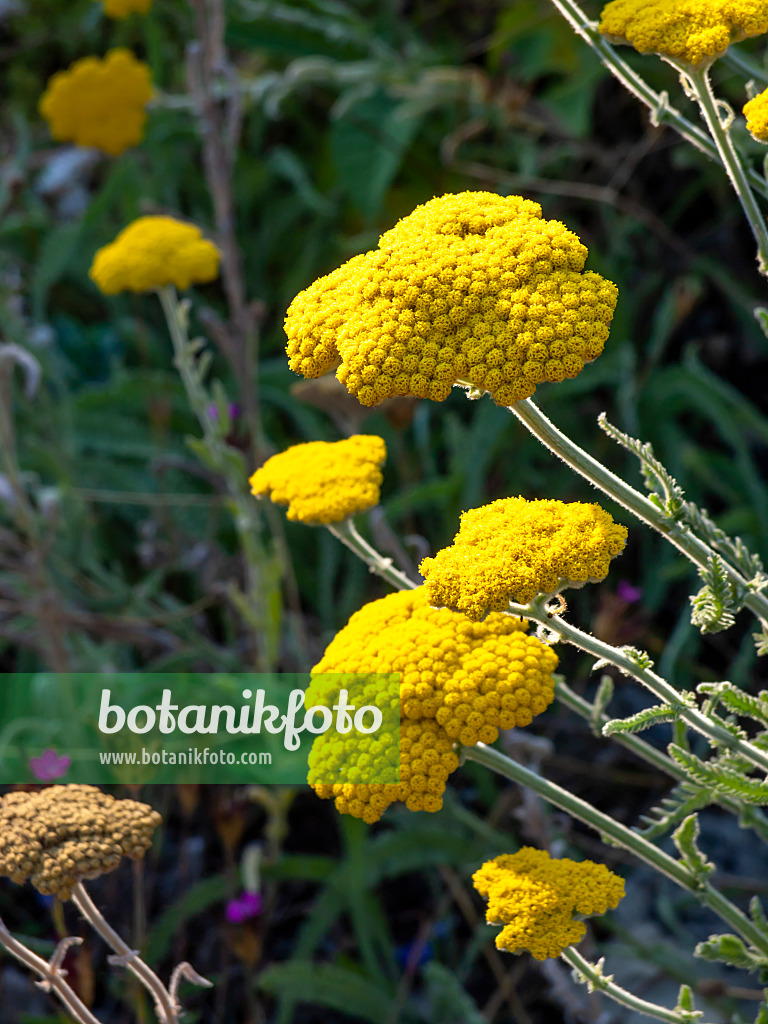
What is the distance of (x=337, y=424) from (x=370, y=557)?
4.75 ft

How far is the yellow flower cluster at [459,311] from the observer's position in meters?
0.77

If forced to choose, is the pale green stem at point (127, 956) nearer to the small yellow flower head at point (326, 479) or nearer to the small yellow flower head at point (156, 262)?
the small yellow flower head at point (326, 479)

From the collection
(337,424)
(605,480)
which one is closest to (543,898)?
(605,480)

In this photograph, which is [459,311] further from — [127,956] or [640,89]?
[127,956]

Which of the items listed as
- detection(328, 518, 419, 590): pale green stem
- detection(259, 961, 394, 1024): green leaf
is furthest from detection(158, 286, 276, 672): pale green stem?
detection(328, 518, 419, 590): pale green stem

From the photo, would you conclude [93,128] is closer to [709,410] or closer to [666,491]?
[709,410]

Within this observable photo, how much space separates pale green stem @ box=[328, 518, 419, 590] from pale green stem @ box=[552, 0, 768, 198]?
48 cm

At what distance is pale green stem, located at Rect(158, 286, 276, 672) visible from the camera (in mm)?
1620

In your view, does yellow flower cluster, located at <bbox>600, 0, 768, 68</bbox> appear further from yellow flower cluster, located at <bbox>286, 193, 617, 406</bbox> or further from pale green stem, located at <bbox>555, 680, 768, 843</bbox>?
pale green stem, located at <bbox>555, 680, 768, 843</bbox>

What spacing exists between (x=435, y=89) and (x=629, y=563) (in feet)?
4.07

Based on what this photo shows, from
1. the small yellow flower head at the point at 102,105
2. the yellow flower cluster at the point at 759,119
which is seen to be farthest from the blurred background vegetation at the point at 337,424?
the yellow flower cluster at the point at 759,119

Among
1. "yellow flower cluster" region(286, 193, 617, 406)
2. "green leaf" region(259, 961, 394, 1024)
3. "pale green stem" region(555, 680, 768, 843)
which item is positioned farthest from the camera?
"green leaf" region(259, 961, 394, 1024)

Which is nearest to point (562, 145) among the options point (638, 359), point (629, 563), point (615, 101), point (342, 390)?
point (615, 101)

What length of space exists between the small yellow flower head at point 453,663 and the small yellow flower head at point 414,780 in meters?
0.01
